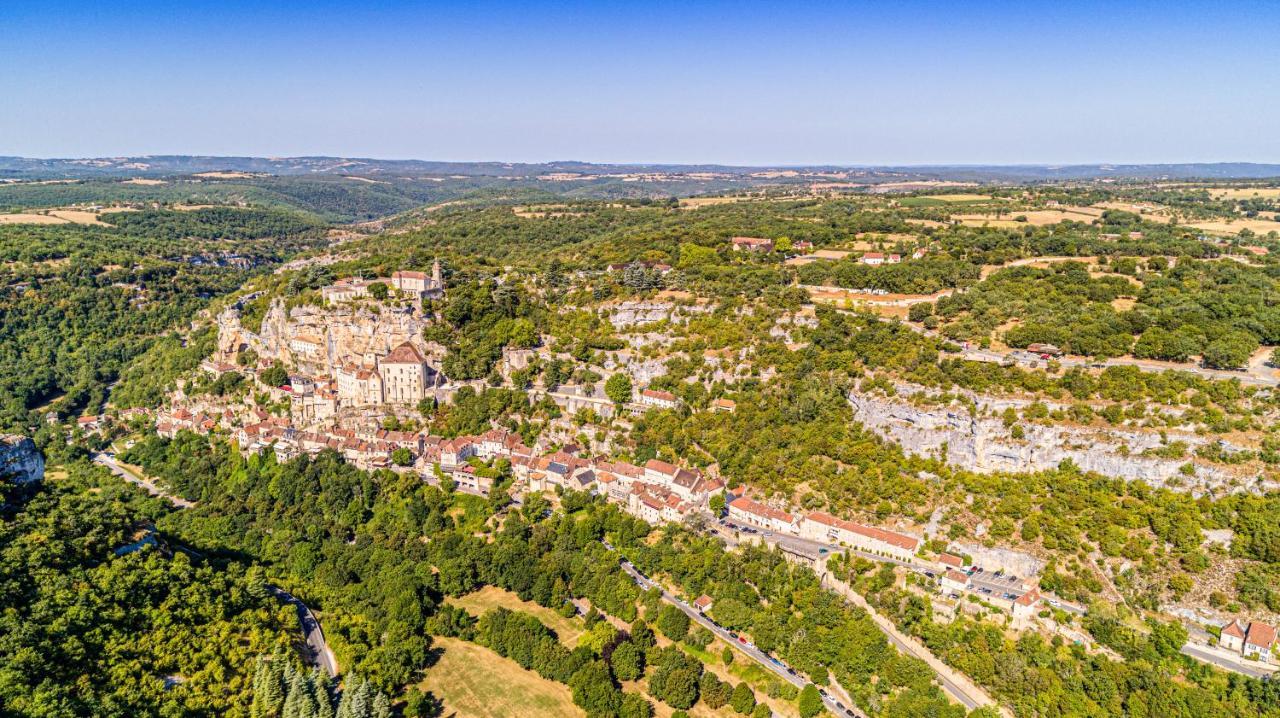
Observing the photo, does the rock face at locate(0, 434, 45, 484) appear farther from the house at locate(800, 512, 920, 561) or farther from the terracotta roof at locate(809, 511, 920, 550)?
the terracotta roof at locate(809, 511, 920, 550)

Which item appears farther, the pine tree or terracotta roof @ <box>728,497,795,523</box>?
terracotta roof @ <box>728,497,795,523</box>

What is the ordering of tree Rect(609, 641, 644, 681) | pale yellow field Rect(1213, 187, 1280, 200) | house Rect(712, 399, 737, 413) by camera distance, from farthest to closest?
pale yellow field Rect(1213, 187, 1280, 200) < house Rect(712, 399, 737, 413) < tree Rect(609, 641, 644, 681)

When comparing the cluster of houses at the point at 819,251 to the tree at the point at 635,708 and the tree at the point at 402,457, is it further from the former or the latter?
the tree at the point at 635,708

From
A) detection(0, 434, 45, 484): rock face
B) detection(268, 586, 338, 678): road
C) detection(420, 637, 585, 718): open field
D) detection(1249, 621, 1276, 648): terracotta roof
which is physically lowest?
detection(420, 637, 585, 718): open field

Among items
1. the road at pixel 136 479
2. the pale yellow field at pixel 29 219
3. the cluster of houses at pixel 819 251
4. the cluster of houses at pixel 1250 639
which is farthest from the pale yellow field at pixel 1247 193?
the pale yellow field at pixel 29 219

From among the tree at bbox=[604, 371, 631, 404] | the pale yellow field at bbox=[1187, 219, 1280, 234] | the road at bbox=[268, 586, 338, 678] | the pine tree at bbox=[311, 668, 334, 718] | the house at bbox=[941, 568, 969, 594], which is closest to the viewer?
the pine tree at bbox=[311, 668, 334, 718]

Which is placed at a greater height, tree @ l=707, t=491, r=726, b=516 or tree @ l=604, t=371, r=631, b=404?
tree @ l=604, t=371, r=631, b=404

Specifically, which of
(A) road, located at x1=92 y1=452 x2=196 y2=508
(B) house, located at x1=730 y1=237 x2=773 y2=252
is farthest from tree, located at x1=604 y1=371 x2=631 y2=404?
(A) road, located at x1=92 y1=452 x2=196 y2=508

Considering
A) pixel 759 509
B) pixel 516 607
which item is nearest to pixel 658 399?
pixel 759 509
